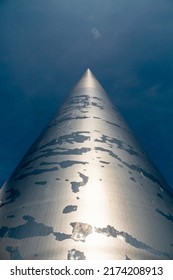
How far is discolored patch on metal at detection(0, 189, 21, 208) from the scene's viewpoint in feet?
8.79

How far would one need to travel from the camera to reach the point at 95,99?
539 cm

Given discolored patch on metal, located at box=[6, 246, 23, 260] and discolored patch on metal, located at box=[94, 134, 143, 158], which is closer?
discolored patch on metal, located at box=[6, 246, 23, 260]

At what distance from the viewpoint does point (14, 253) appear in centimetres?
199

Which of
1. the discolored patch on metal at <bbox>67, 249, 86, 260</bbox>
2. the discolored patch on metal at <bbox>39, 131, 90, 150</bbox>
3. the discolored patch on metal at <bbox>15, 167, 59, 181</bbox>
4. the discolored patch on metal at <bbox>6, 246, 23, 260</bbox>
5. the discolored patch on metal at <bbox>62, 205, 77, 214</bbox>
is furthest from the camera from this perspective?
the discolored patch on metal at <bbox>39, 131, 90, 150</bbox>

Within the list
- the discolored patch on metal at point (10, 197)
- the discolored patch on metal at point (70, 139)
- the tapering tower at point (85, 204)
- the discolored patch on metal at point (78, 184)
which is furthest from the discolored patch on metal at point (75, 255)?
the discolored patch on metal at point (70, 139)

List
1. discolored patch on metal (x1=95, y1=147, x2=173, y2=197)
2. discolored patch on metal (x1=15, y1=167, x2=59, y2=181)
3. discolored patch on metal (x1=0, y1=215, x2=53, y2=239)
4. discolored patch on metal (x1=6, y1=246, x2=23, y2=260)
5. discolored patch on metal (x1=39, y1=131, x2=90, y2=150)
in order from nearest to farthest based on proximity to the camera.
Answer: discolored patch on metal (x1=6, y1=246, x2=23, y2=260) → discolored patch on metal (x1=0, y1=215, x2=53, y2=239) → discolored patch on metal (x1=15, y1=167, x2=59, y2=181) → discolored patch on metal (x1=95, y1=147, x2=173, y2=197) → discolored patch on metal (x1=39, y1=131, x2=90, y2=150)

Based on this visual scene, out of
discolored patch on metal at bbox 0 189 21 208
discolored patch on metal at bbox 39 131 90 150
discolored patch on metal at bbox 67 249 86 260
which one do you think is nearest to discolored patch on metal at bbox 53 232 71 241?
discolored patch on metal at bbox 67 249 86 260

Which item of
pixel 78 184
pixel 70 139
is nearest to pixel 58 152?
pixel 70 139

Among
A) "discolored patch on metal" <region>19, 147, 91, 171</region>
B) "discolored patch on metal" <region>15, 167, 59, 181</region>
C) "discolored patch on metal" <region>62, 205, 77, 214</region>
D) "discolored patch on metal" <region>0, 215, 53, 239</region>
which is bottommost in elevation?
"discolored patch on metal" <region>0, 215, 53, 239</region>

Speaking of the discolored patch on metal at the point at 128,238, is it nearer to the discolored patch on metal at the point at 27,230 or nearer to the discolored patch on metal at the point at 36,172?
the discolored patch on metal at the point at 27,230

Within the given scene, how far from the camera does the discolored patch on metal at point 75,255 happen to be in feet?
6.01

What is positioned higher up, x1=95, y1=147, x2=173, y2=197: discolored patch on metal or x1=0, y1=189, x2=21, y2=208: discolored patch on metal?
x1=95, y1=147, x2=173, y2=197: discolored patch on metal

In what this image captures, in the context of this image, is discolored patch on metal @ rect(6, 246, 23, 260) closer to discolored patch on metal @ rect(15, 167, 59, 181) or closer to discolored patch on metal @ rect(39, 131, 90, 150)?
discolored patch on metal @ rect(15, 167, 59, 181)
